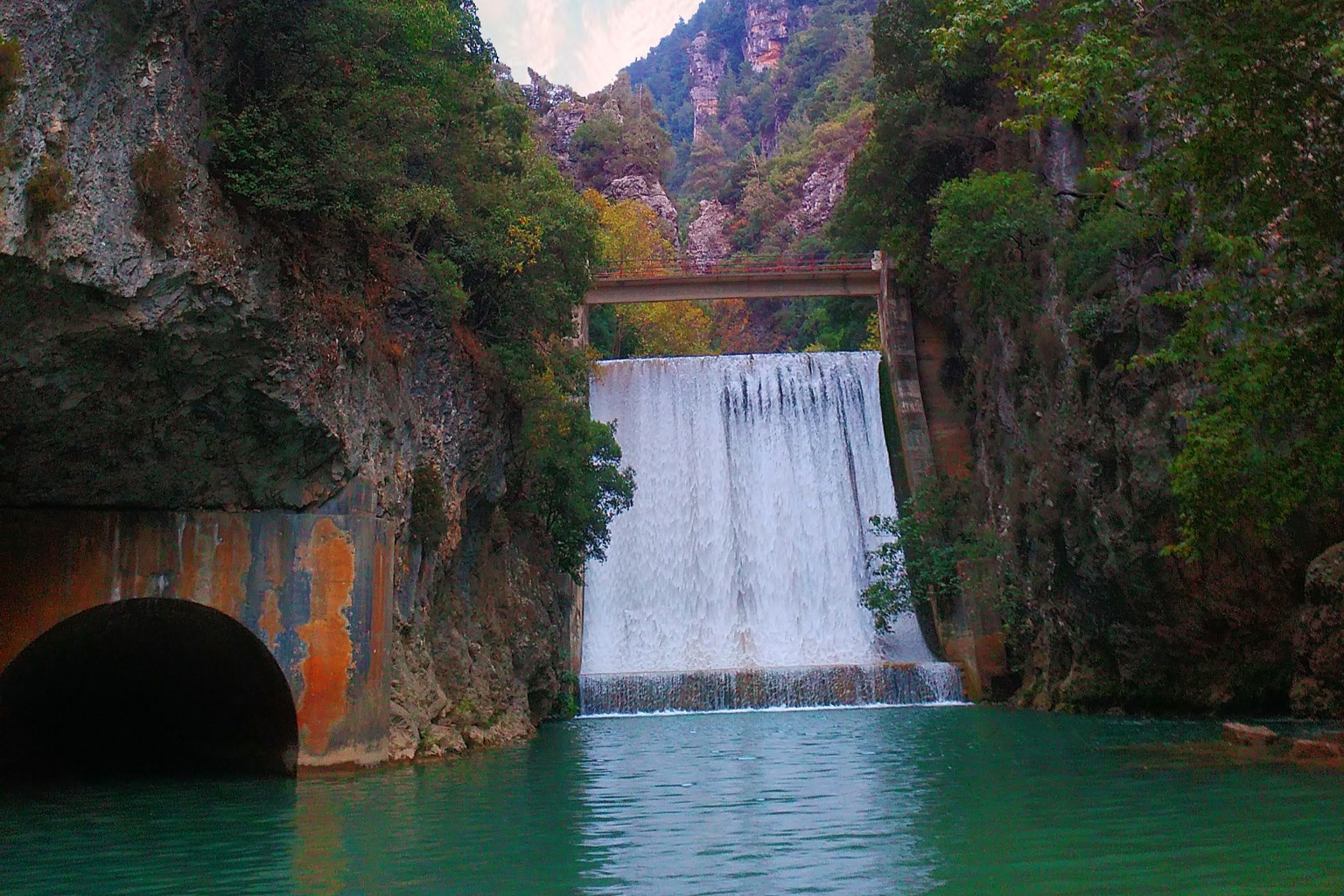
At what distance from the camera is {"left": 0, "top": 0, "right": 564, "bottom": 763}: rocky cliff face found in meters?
10.3

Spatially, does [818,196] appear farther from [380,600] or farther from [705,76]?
[380,600]

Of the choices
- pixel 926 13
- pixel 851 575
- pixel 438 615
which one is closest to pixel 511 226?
pixel 438 615

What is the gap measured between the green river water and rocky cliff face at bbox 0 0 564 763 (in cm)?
361

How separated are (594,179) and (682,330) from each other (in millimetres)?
13002

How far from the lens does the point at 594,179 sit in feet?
207

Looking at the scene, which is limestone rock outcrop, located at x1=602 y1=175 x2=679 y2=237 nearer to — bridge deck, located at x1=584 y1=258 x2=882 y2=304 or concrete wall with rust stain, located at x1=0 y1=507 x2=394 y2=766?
bridge deck, located at x1=584 y1=258 x2=882 y2=304

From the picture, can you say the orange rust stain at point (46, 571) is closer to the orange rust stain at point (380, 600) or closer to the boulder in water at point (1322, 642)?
Result: the orange rust stain at point (380, 600)

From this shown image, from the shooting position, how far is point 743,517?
3625cm

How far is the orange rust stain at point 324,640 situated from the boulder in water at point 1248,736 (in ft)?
35.2

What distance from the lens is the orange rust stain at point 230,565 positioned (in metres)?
13.4

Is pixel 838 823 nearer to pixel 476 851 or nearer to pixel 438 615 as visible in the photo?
pixel 476 851

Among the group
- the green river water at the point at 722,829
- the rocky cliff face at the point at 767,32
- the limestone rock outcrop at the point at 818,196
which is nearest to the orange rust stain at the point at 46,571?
the green river water at the point at 722,829

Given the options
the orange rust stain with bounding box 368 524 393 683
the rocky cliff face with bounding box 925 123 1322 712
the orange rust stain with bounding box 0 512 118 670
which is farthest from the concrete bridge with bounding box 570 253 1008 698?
the orange rust stain with bounding box 0 512 118 670

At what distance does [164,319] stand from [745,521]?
25.8 metres
